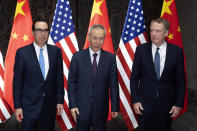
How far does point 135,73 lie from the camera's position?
2951 mm

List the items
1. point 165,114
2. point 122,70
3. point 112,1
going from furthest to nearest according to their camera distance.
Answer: point 112,1 → point 122,70 → point 165,114

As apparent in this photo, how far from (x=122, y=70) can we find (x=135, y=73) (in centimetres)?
75

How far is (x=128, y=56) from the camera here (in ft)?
12.2

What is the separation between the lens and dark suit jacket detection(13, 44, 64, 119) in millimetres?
2752

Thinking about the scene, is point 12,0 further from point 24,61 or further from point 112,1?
point 24,61

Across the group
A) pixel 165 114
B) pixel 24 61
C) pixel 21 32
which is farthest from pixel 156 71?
pixel 21 32

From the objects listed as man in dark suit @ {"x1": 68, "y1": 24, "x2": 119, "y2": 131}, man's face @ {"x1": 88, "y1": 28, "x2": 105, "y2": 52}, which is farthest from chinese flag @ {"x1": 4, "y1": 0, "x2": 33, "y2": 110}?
man's face @ {"x1": 88, "y1": 28, "x2": 105, "y2": 52}

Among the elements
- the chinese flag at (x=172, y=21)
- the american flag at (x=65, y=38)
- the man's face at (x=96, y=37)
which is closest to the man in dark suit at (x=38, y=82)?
the man's face at (x=96, y=37)

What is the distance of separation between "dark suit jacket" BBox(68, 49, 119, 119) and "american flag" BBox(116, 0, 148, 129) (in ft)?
2.99

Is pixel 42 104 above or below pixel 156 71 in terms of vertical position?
below

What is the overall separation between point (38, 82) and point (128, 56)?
1507mm

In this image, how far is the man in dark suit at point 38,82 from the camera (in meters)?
2.76

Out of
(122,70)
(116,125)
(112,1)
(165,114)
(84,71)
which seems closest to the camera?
(84,71)

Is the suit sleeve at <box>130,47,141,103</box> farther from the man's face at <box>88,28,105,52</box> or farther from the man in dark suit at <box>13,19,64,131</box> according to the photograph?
the man in dark suit at <box>13,19,64,131</box>
